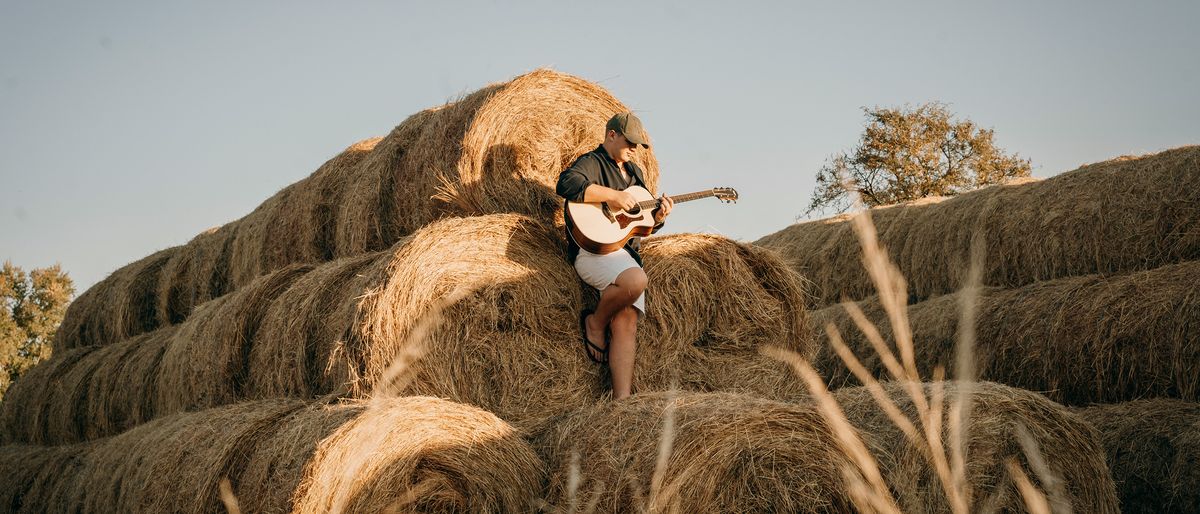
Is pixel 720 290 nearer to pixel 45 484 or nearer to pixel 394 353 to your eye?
pixel 394 353

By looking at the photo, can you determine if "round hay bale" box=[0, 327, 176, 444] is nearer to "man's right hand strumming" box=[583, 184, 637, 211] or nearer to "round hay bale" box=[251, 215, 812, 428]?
"round hay bale" box=[251, 215, 812, 428]

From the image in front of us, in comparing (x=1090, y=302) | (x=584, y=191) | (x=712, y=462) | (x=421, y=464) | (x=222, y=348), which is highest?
(x=584, y=191)

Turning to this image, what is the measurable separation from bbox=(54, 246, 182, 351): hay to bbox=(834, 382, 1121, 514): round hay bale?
7.69 metres

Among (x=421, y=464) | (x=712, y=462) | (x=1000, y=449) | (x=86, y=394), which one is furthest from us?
(x=86, y=394)

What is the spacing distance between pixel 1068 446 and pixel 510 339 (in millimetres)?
2914

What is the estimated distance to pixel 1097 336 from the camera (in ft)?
23.4

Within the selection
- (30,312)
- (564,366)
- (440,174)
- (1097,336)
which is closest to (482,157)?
(440,174)

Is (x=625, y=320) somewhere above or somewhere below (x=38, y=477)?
above

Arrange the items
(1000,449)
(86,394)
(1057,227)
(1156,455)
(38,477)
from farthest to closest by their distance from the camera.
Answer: (86,394)
(38,477)
(1057,227)
(1156,455)
(1000,449)

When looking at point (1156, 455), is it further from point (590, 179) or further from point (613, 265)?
point (590, 179)

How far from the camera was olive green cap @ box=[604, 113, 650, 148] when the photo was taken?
20.5 feet

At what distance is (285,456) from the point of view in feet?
14.9

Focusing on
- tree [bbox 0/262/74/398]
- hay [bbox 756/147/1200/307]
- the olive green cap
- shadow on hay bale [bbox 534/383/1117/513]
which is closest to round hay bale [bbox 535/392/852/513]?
shadow on hay bale [bbox 534/383/1117/513]

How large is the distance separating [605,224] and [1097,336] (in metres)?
3.63
